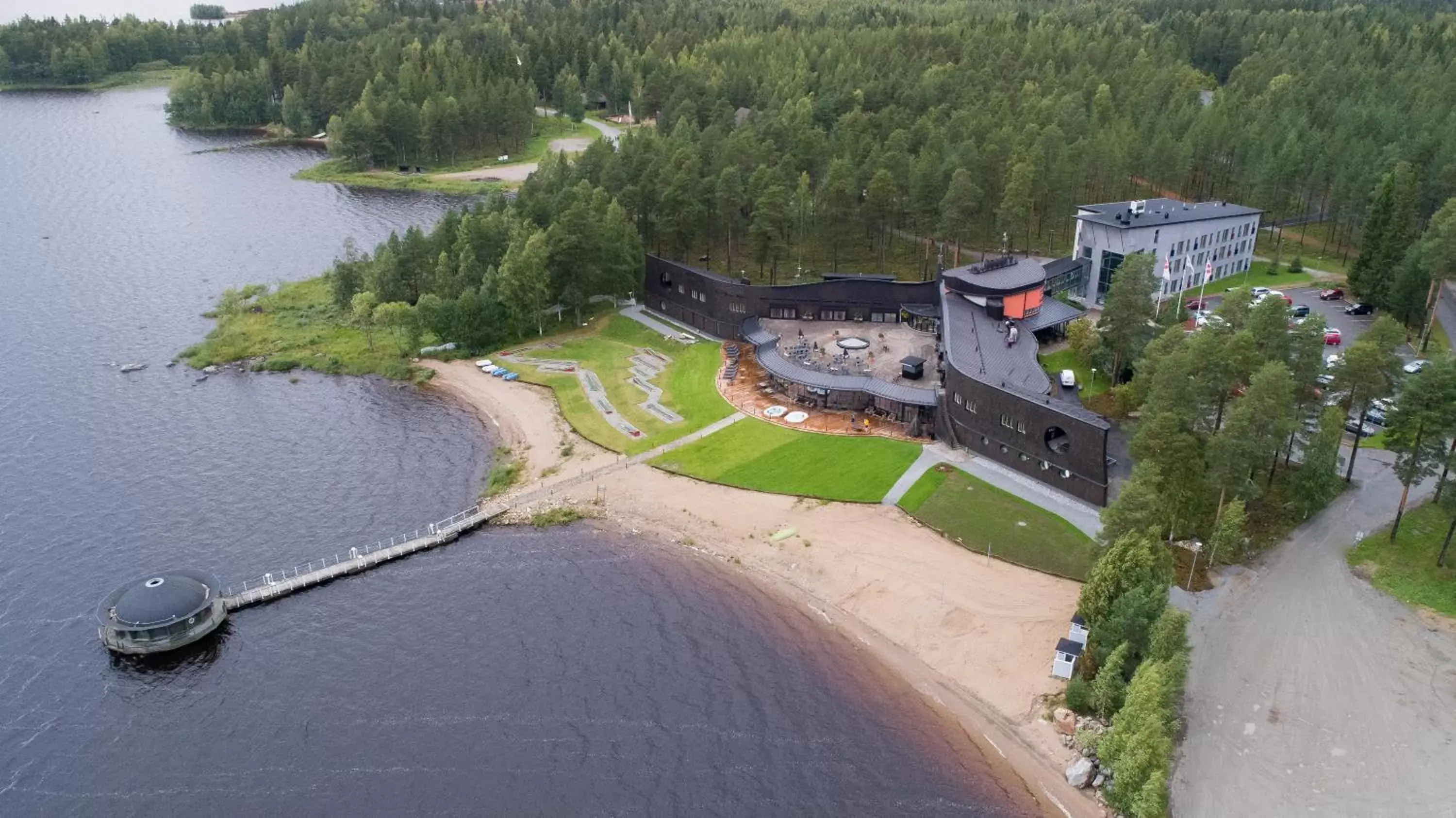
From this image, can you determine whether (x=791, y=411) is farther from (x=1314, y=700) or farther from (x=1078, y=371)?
(x=1314, y=700)

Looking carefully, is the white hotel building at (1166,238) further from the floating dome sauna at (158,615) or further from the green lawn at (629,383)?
the floating dome sauna at (158,615)

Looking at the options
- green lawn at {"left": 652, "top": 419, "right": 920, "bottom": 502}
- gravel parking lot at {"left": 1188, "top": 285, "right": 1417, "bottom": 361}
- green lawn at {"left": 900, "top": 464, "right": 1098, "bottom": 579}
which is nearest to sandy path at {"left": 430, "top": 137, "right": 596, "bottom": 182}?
green lawn at {"left": 652, "top": 419, "right": 920, "bottom": 502}

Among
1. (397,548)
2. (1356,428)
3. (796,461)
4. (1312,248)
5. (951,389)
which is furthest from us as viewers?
(1312,248)

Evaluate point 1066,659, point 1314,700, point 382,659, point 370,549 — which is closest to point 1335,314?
point 1314,700

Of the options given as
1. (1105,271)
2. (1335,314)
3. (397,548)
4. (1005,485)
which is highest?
(1105,271)

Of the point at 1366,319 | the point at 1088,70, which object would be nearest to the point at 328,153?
the point at 1088,70

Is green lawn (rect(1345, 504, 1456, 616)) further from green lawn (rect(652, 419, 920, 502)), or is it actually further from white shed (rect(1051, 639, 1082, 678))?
green lawn (rect(652, 419, 920, 502))

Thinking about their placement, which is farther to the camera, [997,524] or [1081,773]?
[997,524]
